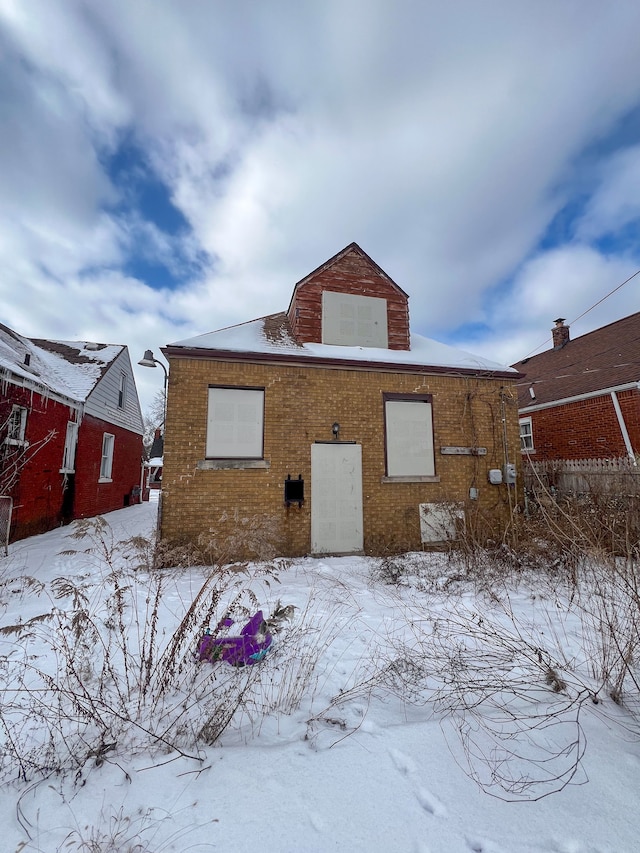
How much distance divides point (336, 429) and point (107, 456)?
11.4m

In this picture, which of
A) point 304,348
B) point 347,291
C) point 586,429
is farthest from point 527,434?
point 304,348

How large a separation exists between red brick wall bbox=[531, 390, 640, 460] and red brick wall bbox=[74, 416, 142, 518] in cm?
1698

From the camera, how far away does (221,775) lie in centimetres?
223

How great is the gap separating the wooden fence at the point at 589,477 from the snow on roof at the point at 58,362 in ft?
39.6

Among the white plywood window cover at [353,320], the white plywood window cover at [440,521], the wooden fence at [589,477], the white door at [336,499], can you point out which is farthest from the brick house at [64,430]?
the wooden fence at [589,477]

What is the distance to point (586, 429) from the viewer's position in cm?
1380

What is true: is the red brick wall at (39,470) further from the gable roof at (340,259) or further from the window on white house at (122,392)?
the gable roof at (340,259)

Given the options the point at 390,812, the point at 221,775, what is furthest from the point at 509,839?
the point at 221,775

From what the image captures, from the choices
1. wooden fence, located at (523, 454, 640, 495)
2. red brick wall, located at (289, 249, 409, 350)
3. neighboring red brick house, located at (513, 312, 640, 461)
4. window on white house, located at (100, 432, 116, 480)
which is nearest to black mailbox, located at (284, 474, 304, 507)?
red brick wall, located at (289, 249, 409, 350)

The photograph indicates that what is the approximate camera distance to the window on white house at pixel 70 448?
12.2 m

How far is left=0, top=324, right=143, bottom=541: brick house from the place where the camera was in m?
9.36

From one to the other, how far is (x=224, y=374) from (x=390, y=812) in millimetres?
7605

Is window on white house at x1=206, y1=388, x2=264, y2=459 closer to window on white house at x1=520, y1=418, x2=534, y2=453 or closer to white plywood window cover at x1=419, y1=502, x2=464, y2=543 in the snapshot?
white plywood window cover at x1=419, y1=502, x2=464, y2=543

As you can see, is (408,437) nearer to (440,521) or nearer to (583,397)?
(440,521)
